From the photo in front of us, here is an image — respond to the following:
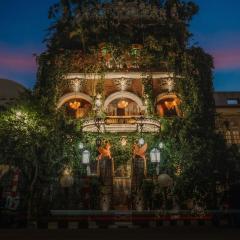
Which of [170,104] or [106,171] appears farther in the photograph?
[170,104]

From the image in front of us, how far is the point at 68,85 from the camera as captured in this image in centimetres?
2848

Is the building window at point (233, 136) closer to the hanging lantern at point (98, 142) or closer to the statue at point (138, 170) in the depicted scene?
the statue at point (138, 170)

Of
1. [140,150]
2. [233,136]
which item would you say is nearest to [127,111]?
[140,150]

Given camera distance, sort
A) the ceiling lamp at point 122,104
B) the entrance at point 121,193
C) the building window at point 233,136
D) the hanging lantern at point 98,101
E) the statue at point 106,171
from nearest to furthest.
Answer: the statue at point 106,171
the entrance at point 121,193
the hanging lantern at point 98,101
the ceiling lamp at point 122,104
the building window at point 233,136

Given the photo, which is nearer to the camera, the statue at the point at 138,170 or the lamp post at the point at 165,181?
the lamp post at the point at 165,181

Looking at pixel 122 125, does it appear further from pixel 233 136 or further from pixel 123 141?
pixel 233 136

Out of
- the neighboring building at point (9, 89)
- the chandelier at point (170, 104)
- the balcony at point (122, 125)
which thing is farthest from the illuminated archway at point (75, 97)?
the chandelier at point (170, 104)

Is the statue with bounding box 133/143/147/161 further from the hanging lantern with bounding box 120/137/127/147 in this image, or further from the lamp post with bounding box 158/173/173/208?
the lamp post with bounding box 158/173/173/208

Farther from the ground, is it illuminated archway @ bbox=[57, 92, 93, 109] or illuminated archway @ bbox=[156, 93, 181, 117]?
illuminated archway @ bbox=[57, 92, 93, 109]

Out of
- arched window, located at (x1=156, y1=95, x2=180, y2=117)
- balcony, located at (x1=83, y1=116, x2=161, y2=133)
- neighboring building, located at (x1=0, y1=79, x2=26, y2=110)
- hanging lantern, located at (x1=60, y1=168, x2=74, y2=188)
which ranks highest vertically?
neighboring building, located at (x1=0, y1=79, x2=26, y2=110)

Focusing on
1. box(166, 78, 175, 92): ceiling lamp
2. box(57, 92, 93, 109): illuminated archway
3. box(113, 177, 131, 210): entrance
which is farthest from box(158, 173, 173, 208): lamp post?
box(57, 92, 93, 109): illuminated archway

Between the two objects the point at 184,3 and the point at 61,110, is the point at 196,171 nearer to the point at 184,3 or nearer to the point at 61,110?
the point at 61,110

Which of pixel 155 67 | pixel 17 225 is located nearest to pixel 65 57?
pixel 155 67

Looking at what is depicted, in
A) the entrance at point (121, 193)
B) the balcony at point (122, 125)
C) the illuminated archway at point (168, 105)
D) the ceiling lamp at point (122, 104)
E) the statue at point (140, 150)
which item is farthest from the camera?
the illuminated archway at point (168, 105)
